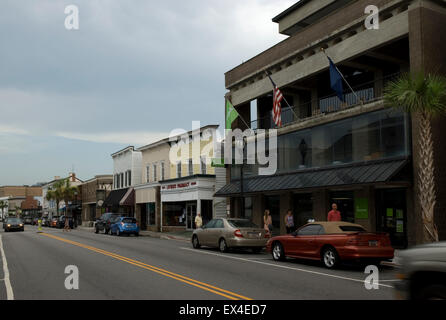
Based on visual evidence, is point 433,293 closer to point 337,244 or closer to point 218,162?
point 337,244

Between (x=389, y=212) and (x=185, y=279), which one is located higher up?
(x=389, y=212)

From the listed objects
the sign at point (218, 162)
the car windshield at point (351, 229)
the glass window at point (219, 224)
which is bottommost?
the glass window at point (219, 224)

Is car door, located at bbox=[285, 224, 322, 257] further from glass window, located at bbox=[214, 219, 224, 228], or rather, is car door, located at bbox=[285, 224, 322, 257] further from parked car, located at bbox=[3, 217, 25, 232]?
parked car, located at bbox=[3, 217, 25, 232]

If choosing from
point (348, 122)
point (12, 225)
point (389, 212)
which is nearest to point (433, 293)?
point (389, 212)

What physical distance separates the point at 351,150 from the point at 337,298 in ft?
43.9

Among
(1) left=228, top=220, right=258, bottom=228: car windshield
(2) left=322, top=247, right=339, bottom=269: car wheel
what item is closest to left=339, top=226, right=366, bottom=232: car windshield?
(2) left=322, top=247, right=339, bottom=269: car wheel

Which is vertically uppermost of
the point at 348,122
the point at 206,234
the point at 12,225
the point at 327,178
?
the point at 348,122

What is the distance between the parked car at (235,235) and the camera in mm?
18391

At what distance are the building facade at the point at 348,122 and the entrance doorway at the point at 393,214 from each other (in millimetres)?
42

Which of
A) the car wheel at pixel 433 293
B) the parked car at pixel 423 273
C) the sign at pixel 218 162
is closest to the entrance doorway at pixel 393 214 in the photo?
the sign at pixel 218 162

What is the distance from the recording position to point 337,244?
13.4 metres

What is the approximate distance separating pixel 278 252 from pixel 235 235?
9.67ft

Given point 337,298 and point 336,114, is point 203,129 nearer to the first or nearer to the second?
point 336,114

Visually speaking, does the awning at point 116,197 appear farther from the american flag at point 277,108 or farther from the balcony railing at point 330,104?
the american flag at point 277,108
